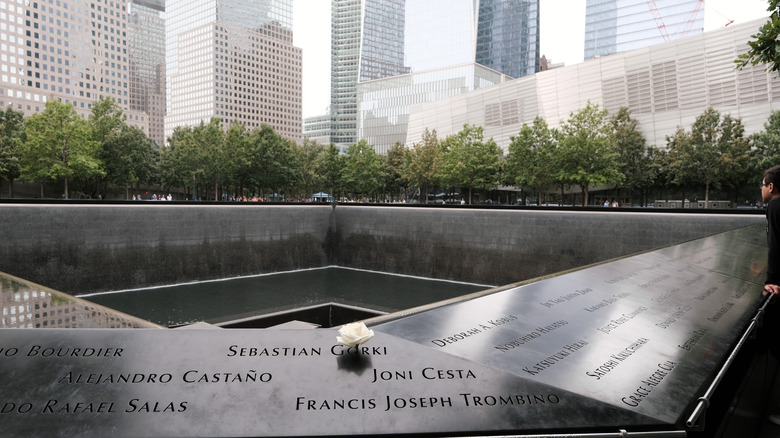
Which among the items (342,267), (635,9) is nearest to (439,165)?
(342,267)

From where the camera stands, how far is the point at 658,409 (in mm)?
2186

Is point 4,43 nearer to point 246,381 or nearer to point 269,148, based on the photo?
point 269,148

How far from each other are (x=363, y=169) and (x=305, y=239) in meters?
37.2

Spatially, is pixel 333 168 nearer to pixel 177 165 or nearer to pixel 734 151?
pixel 177 165

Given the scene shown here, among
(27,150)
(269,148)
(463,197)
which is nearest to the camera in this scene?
(27,150)

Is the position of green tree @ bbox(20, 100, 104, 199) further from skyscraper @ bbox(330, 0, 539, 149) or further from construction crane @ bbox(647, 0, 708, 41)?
construction crane @ bbox(647, 0, 708, 41)

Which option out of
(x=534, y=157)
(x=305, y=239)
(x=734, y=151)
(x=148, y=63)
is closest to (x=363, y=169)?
(x=534, y=157)

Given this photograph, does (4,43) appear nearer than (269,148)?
No

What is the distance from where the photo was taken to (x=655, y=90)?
44594 mm

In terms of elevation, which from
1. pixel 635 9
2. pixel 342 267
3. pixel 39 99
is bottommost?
pixel 342 267

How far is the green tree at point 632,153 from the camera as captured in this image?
44.8 metres

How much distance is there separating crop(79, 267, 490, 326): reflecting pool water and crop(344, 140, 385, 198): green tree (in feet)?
125

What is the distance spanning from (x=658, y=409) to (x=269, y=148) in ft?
163

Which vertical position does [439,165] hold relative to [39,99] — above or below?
below
